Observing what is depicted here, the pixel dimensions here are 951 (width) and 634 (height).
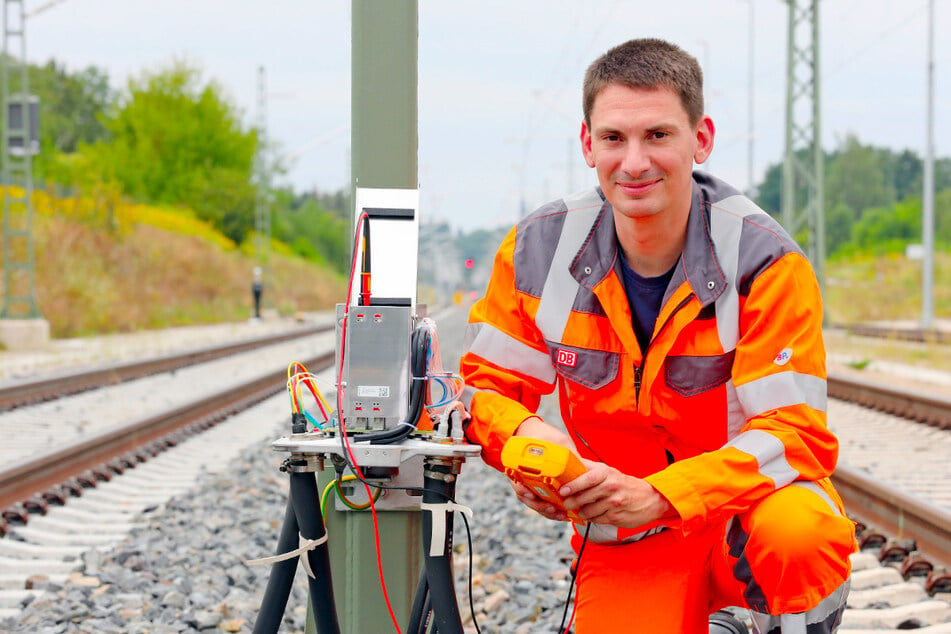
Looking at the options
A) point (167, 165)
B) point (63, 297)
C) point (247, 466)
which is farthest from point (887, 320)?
point (167, 165)

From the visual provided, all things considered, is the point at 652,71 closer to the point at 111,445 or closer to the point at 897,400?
the point at 111,445

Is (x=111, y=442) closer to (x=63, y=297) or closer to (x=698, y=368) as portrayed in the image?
(x=698, y=368)

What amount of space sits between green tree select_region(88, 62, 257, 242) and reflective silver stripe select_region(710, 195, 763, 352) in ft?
159

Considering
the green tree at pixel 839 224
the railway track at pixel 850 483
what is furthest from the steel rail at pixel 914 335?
the green tree at pixel 839 224

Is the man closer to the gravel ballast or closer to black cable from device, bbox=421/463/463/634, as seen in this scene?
black cable from device, bbox=421/463/463/634

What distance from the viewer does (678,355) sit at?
2557 mm

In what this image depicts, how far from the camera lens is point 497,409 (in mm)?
2568

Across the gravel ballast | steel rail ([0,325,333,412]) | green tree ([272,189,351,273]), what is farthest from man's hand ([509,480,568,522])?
green tree ([272,189,351,273])

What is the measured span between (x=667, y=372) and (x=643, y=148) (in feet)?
1.81

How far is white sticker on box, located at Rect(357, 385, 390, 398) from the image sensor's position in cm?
232

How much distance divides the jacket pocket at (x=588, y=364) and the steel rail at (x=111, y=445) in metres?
4.05

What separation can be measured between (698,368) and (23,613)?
2.70m

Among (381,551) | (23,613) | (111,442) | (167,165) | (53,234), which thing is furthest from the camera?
(167,165)

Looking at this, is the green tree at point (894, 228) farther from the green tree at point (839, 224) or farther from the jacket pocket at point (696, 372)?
the jacket pocket at point (696, 372)
